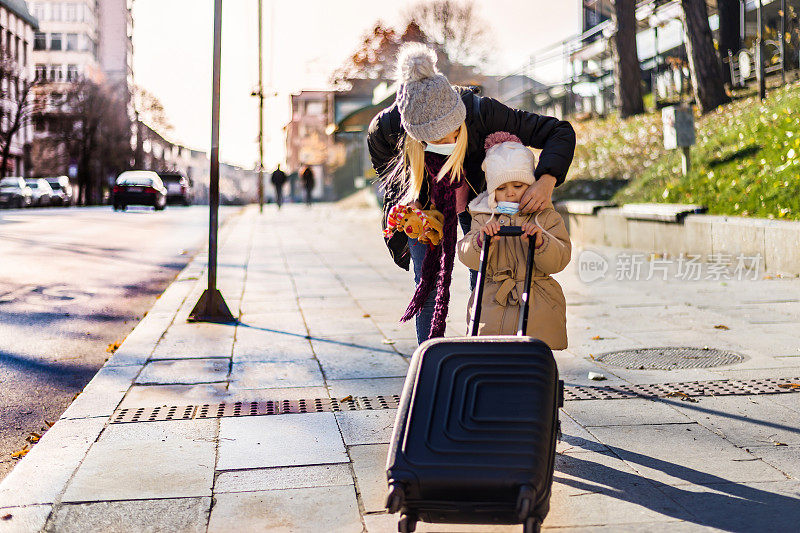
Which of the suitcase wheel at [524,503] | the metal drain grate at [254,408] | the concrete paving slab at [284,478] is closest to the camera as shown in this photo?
the suitcase wheel at [524,503]

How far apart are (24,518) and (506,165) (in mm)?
2206

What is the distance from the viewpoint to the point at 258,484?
3.68 m

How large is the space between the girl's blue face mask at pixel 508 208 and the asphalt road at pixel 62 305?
247 cm

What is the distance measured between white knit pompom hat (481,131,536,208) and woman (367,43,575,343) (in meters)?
0.07

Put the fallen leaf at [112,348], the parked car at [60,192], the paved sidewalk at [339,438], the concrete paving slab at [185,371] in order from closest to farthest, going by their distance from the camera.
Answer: the paved sidewalk at [339,438] < the concrete paving slab at [185,371] < the fallen leaf at [112,348] < the parked car at [60,192]

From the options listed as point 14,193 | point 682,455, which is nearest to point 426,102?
point 682,455

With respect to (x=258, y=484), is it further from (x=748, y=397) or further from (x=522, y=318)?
(x=748, y=397)

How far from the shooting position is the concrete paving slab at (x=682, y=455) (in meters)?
3.67

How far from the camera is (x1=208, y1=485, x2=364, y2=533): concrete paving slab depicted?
3230mm

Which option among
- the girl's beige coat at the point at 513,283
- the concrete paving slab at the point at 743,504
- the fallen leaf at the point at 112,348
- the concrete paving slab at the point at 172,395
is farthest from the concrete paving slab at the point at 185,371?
the concrete paving slab at the point at 743,504

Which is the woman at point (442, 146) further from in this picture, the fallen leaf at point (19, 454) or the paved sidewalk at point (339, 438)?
the fallen leaf at point (19, 454)

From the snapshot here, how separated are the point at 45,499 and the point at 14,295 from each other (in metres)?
7.06

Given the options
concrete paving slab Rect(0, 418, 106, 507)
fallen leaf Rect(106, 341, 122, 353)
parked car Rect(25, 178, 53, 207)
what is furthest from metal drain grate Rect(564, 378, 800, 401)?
parked car Rect(25, 178, 53, 207)

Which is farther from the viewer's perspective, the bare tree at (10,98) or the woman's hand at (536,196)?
the bare tree at (10,98)
